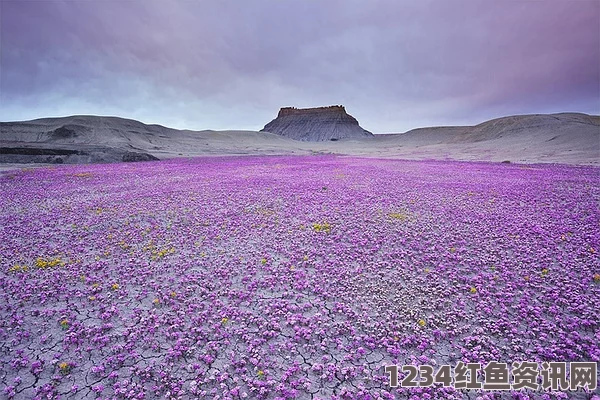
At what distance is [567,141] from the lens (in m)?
76.2

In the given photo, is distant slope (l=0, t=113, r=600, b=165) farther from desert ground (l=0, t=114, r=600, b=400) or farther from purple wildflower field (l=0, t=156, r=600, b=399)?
purple wildflower field (l=0, t=156, r=600, b=399)

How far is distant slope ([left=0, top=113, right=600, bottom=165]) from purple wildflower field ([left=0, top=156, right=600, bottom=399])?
1761 inches

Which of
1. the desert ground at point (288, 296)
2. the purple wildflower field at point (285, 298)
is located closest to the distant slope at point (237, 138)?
the desert ground at point (288, 296)

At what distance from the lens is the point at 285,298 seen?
805 centimetres

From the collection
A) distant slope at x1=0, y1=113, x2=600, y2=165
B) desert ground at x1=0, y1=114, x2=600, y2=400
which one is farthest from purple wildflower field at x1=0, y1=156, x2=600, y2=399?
distant slope at x1=0, y1=113, x2=600, y2=165

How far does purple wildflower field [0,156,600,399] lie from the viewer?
18.0ft

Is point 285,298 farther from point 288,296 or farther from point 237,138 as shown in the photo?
point 237,138

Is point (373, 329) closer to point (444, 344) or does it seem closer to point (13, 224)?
point (444, 344)

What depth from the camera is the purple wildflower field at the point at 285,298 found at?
5484 millimetres

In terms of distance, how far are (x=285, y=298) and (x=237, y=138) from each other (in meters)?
179

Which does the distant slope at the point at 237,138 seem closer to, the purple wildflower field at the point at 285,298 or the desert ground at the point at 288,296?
the desert ground at the point at 288,296

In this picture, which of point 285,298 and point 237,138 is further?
point 237,138

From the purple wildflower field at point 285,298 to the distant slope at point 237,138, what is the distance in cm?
4474

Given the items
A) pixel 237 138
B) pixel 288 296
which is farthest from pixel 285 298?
pixel 237 138
